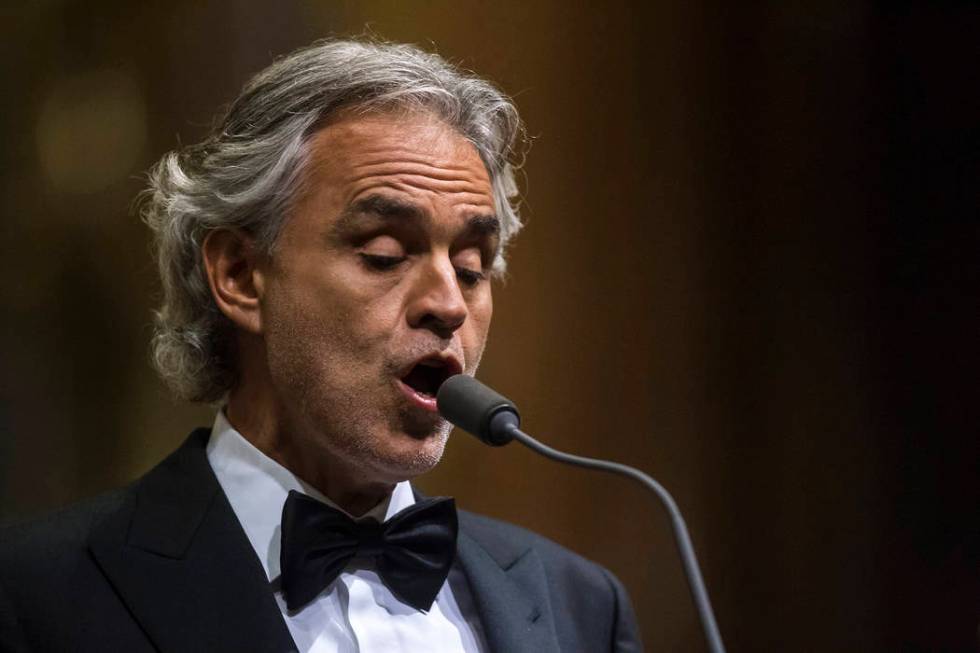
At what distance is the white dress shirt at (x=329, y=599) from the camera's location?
1503 millimetres

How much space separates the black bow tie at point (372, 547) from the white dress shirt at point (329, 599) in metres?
0.02

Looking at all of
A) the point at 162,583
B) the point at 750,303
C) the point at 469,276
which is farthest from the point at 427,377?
the point at 750,303

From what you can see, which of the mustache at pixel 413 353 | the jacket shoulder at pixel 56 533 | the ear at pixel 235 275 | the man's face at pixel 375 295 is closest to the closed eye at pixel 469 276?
the man's face at pixel 375 295

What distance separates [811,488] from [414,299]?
1.18m

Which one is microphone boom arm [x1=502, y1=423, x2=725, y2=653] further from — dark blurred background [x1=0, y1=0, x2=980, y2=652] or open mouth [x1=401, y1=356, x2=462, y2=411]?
dark blurred background [x1=0, y1=0, x2=980, y2=652]

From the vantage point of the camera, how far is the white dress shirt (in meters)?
1.50

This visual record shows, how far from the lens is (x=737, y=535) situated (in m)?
2.38

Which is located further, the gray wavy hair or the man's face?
the gray wavy hair

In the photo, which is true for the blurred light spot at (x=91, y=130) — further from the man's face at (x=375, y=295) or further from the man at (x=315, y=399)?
the man's face at (x=375, y=295)

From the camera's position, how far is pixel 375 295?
4.84 feet

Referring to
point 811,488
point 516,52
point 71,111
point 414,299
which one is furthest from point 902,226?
point 71,111

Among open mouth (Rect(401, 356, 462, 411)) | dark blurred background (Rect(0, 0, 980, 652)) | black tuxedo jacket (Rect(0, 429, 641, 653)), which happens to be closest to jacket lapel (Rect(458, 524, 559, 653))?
black tuxedo jacket (Rect(0, 429, 641, 653))

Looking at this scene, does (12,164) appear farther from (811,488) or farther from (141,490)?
(811,488)

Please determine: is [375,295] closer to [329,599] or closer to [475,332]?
[475,332]
